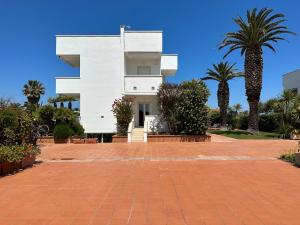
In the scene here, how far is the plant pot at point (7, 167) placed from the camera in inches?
394

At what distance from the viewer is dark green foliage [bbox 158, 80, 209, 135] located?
22.4 m

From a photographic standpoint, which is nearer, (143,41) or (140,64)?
(143,41)

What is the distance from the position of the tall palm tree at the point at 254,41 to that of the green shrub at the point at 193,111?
811cm

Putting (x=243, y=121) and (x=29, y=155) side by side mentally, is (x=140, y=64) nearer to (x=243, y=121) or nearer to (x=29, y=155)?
(x=243, y=121)

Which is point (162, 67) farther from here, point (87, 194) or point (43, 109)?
point (87, 194)

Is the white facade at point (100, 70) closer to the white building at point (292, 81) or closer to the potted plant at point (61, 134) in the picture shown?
the potted plant at point (61, 134)

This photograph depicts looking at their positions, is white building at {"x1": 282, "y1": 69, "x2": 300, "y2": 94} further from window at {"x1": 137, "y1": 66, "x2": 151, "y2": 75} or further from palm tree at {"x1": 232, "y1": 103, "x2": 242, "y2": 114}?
window at {"x1": 137, "y1": 66, "x2": 151, "y2": 75}

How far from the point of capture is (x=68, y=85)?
89.8 feet

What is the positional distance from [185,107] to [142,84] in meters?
5.52

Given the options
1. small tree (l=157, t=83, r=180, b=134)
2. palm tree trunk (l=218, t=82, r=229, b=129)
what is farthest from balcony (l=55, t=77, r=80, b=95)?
palm tree trunk (l=218, t=82, r=229, b=129)

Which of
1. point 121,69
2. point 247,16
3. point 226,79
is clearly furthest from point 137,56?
point 226,79

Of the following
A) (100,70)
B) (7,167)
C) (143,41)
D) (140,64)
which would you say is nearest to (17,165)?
(7,167)

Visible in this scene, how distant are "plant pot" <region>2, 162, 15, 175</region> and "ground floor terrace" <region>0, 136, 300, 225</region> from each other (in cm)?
43

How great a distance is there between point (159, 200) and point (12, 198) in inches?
126
